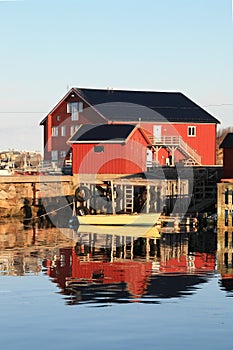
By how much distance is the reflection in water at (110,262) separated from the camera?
2481 centimetres

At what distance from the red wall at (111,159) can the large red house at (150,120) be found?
4.72 m

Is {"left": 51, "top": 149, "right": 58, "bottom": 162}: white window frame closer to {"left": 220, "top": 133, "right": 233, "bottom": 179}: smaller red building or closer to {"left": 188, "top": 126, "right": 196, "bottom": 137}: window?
{"left": 188, "top": 126, "right": 196, "bottom": 137}: window

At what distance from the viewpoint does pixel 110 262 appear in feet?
104

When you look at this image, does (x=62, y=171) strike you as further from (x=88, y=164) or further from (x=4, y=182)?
(x=4, y=182)

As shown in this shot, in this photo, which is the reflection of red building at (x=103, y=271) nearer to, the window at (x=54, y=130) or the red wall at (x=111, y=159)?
the red wall at (x=111, y=159)

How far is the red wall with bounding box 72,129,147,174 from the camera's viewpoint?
180ft

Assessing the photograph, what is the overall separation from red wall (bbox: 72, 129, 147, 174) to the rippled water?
16.7m

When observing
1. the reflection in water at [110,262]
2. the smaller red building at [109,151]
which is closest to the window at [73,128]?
the smaller red building at [109,151]

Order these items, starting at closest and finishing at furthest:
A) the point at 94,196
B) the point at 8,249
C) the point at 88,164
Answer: the point at 8,249, the point at 94,196, the point at 88,164

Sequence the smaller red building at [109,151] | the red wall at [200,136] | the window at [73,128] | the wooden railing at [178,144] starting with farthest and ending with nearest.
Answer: the window at [73,128] → the red wall at [200,136] → the wooden railing at [178,144] → the smaller red building at [109,151]

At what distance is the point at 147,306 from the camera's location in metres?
22.5

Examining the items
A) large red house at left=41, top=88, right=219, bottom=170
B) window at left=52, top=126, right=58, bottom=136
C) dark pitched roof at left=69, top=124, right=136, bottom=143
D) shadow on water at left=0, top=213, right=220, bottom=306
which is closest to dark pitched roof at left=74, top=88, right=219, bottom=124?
large red house at left=41, top=88, right=219, bottom=170

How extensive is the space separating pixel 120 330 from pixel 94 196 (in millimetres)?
30968

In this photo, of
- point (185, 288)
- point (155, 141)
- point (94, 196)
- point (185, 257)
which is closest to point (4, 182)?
point (94, 196)
